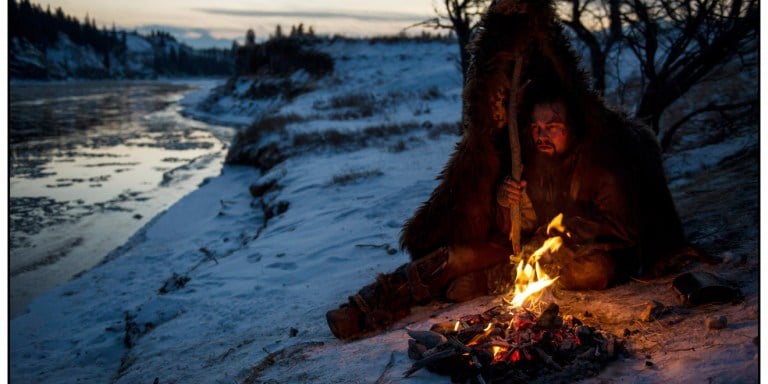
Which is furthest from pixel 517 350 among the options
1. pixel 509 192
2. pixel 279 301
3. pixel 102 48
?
pixel 102 48

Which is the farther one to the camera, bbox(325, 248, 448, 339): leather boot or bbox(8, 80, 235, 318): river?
bbox(8, 80, 235, 318): river

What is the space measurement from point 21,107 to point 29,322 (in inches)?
1062

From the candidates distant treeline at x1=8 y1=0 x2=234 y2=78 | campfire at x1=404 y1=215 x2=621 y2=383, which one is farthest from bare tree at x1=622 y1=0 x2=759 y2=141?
distant treeline at x1=8 y1=0 x2=234 y2=78

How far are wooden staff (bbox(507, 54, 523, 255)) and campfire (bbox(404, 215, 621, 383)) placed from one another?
26.5 inches

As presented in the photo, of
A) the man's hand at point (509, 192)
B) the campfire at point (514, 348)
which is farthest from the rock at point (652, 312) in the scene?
the man's hand at point (509, 192)

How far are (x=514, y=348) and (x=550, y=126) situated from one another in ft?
5.09

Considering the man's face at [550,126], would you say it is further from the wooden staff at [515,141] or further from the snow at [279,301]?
the snow at [279,301]

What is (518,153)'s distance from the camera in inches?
141

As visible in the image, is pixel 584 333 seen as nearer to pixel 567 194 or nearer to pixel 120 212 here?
pixel 567 194

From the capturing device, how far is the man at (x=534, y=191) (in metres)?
3.47

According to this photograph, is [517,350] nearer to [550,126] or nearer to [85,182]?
[550,126]

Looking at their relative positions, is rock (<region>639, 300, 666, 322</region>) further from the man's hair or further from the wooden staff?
the man's hair

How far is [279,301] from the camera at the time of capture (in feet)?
16.5

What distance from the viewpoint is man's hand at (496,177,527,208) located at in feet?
11.9
